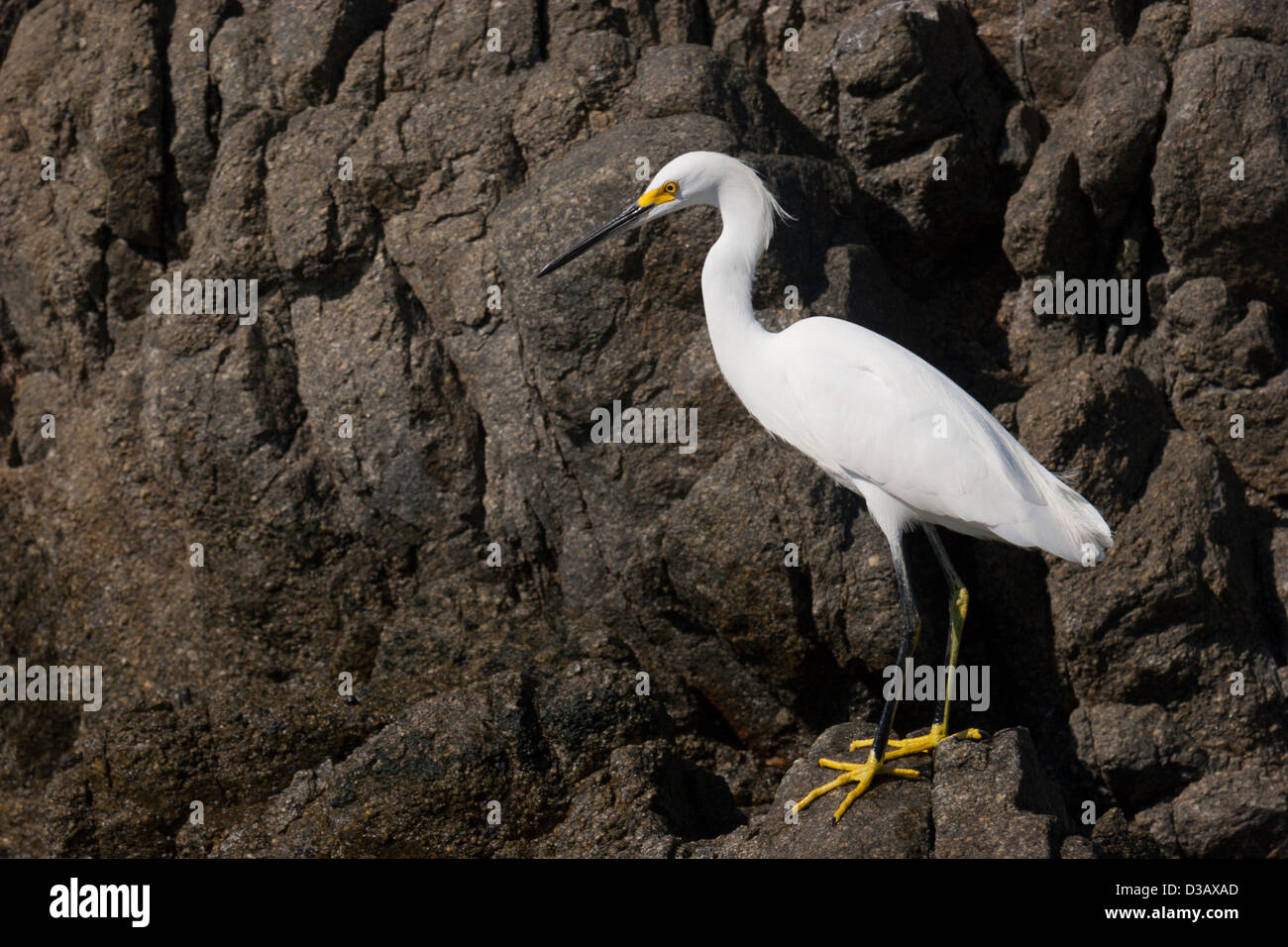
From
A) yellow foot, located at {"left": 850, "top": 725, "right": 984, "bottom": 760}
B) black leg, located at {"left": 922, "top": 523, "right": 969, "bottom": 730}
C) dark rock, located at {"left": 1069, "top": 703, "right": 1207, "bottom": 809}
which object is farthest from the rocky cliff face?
black leg, located at {"left": 922, "top": 523, "right": 969, "bottom": 730}

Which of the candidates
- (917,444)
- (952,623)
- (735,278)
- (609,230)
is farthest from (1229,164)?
(609,230)

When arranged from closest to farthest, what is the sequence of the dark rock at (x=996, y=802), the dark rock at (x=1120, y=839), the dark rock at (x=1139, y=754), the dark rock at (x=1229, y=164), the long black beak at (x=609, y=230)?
1. the dark rock at (x=996, y=802)
2. the dark rock at (x=1120, y=839)
3. the long black beak at (x=609, y=230)
4. the dark rock at (x=1139, y=754)
5. the dark rock at (x=1229, y=164)

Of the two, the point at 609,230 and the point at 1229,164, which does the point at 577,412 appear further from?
the point at 1229,164

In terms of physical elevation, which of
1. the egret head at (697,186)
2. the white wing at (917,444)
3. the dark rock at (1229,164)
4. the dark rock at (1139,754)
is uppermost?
the dark rock at (1229,164)

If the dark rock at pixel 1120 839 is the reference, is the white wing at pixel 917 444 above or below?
above

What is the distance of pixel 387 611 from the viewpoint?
8320 mm

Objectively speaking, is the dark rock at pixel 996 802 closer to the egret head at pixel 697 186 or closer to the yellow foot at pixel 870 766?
the yellow foot at pixel 870 766

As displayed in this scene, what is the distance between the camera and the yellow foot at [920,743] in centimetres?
549

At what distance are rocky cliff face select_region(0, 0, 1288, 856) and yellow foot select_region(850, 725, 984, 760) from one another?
307mm

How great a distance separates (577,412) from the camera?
766cm

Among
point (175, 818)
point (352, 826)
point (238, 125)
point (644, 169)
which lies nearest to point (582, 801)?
point (352, 826)

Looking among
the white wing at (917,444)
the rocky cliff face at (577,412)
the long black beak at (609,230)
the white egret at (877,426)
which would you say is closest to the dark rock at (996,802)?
the white egret at (877,426)

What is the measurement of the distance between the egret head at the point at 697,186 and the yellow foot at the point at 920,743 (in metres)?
2.38

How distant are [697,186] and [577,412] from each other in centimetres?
203
